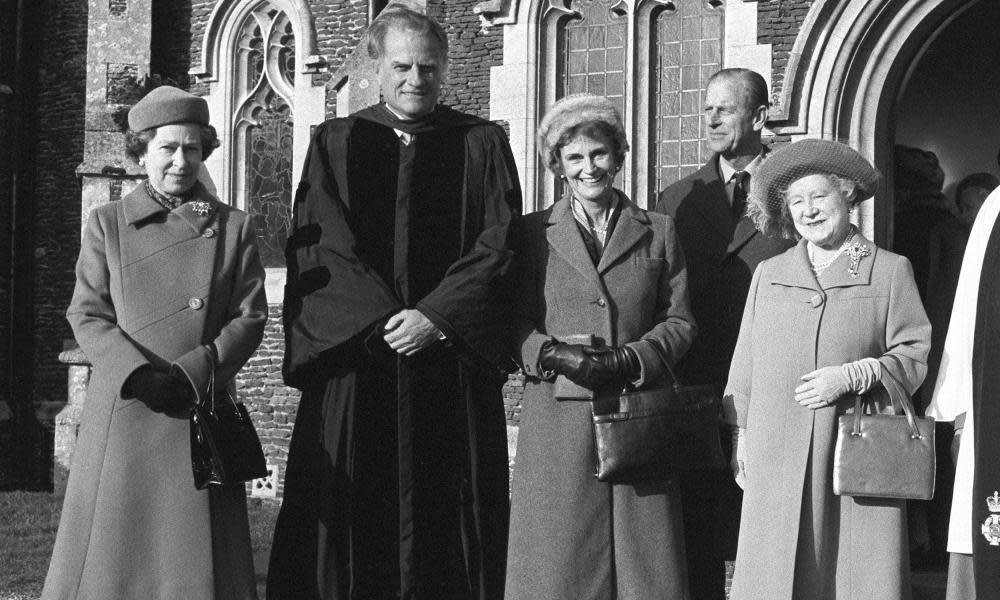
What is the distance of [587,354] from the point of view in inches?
167

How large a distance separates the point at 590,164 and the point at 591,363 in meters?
0.75

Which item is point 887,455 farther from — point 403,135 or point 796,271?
point 403,135

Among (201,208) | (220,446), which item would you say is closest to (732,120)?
(201,208)

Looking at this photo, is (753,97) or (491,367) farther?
(753,97)

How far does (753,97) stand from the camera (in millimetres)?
5230

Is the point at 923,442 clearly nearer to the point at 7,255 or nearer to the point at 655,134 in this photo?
the point at 655,134

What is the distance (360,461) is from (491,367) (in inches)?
21.9

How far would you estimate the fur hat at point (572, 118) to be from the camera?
455cm

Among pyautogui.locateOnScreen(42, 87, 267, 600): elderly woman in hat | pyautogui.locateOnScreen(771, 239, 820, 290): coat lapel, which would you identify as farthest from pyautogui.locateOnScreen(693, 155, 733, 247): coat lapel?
pyautogui.locateOnScreen(42, 87, 267, 600): elderly woman in hat

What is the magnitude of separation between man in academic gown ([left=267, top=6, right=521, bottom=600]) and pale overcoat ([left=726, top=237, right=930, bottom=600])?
0.90 meters

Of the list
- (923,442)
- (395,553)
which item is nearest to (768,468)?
(923,442)

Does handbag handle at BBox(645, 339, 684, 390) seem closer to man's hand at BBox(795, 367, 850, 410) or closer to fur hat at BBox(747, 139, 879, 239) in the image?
man's hand at BBox(795, 367, 850, 410)

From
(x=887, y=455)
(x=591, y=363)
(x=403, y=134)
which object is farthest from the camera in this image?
(x=403, y=134)

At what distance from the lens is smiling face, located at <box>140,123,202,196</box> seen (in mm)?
4492
